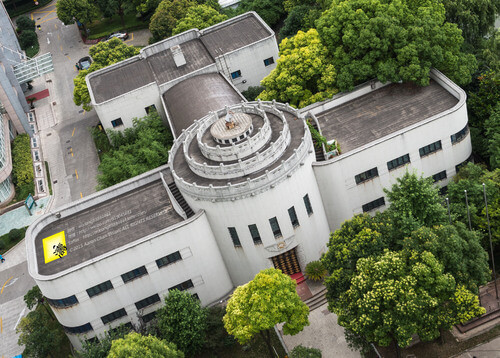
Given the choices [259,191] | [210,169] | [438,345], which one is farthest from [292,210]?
[438,345]

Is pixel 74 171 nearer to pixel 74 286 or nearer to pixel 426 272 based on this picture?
pixel 74 286

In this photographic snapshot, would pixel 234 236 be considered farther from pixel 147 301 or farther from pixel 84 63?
pixel 84 63

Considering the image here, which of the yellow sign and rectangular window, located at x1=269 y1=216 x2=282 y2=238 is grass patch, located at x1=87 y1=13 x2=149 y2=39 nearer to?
the yellow sign

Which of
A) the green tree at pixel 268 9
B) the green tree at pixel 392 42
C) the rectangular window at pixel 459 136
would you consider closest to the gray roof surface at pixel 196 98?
the green tree at pixel 392 42

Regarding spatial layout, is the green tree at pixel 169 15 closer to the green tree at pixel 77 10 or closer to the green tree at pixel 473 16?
the green tree at pixel 77 10

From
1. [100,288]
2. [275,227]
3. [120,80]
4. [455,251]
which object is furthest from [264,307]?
[120,80]

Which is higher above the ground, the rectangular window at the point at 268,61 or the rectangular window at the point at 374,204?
the rectangular window at the point at 268,61

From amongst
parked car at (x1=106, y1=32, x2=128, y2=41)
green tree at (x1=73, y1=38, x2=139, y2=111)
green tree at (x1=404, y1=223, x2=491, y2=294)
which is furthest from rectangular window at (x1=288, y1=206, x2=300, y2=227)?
parked car at (x1=106, y1=32, x2=128, y2=41)
